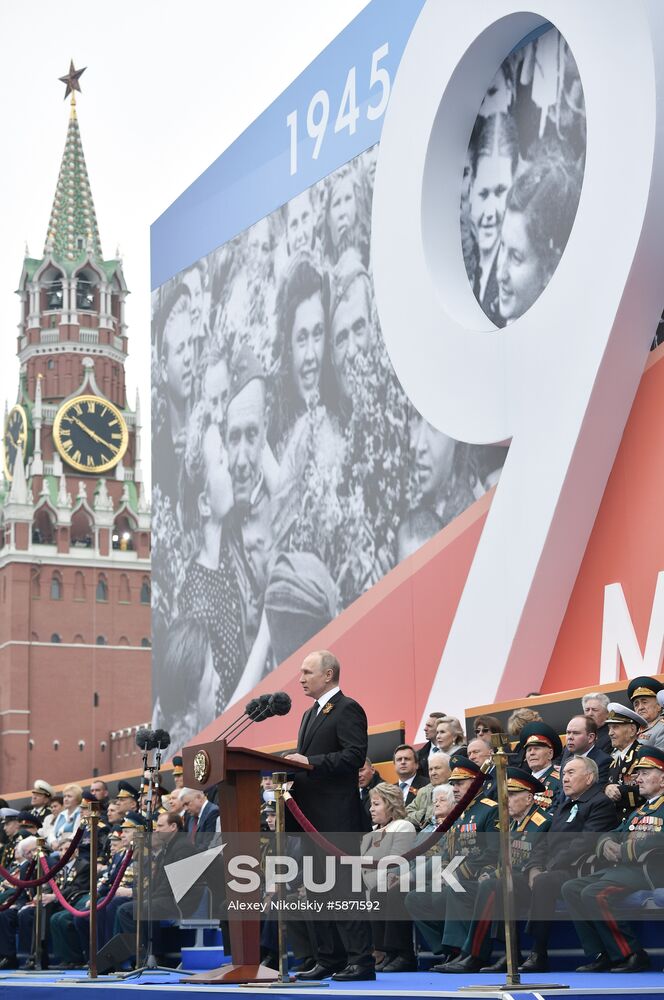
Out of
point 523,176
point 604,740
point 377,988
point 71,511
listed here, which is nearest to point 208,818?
point 604,740

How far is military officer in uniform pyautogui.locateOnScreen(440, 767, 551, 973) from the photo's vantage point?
21.2 feet

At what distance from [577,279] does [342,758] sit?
19.5 feet

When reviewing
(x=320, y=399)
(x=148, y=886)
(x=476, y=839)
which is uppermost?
(x=320, y=399)

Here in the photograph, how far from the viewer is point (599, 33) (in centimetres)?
1093

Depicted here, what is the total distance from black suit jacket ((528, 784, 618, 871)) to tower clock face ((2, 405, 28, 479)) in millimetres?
63979

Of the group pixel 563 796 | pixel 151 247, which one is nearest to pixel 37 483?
pixel 151 247

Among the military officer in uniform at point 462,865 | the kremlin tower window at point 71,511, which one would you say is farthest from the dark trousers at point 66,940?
the kremlin tower window at point 71,511

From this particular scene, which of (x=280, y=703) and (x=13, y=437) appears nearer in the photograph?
(x=280, y=703)

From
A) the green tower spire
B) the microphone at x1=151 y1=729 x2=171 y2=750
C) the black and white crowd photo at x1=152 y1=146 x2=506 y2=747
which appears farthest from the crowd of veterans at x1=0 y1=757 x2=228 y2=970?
the green tower spire

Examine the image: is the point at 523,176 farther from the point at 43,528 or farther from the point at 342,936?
the point at 43,528

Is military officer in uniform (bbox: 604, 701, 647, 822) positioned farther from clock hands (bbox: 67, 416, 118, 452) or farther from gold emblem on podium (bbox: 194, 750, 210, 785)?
clock hands (bbox: 67, 416, 118, 452)

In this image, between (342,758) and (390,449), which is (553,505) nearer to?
(390,449)

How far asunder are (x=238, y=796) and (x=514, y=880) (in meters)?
1.37

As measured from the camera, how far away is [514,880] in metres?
6.46
